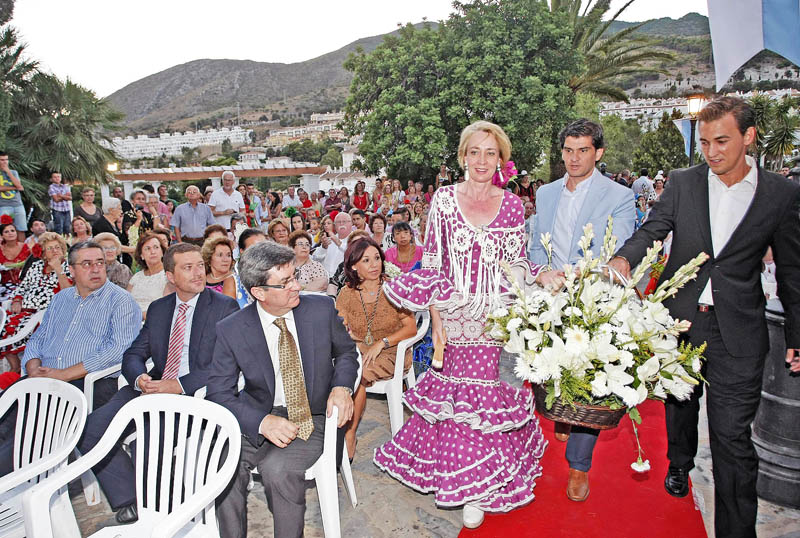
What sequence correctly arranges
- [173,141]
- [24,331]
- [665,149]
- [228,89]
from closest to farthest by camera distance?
[24,331], [665,149], [173,141], [228,89]

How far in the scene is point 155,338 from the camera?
11.5 feet

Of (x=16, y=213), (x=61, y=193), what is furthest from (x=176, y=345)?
(x=61, y=193)

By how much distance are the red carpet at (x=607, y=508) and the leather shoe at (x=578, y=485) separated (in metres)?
0.04

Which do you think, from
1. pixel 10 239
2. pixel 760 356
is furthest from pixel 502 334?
pixel 10 239

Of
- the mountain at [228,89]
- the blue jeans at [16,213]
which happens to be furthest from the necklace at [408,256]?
the mountain at [228,89]

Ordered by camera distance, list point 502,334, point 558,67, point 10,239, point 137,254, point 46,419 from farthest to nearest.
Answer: point 558,67 < point 10,239 < point 137,254 < point 46,419 < point 502,334

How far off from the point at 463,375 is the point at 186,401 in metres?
1.54

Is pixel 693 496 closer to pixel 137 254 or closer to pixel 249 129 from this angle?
pixel 137 254

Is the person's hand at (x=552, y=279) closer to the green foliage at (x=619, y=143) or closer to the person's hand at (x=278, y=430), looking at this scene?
the person's hand at (x=278, y=430)

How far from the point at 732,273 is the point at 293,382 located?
226cm

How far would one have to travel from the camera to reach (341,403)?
2768 millimetres

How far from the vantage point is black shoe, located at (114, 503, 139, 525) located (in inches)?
125

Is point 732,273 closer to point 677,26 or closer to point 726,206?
point 726,206

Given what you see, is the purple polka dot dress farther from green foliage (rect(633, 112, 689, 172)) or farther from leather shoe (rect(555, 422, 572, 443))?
green foliage (rect(633, 112, 689, 172))
